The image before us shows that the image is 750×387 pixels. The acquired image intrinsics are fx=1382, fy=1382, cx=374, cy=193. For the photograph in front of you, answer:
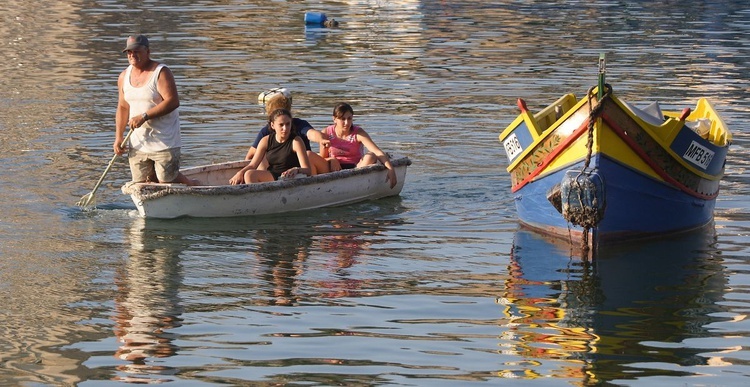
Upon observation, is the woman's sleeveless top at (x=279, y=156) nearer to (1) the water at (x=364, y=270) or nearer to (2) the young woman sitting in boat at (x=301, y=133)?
(2) the young woman sitting in boat at (x=301, y=133)

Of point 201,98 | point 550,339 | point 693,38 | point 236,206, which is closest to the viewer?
point 550,339

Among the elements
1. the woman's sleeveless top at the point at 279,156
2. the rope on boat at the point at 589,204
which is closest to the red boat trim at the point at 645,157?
the rope on boat at the point at 589,204

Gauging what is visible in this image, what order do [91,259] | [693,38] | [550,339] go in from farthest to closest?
[693,38] < [91,259] < [550,339]

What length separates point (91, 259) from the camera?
12469mm

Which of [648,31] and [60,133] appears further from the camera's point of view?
[648,31]

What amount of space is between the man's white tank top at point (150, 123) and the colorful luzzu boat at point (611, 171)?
3331mm

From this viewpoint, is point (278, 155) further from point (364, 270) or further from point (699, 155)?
point (699, 155)

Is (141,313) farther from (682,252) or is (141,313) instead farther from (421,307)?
(682,252)

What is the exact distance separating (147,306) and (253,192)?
3423mm

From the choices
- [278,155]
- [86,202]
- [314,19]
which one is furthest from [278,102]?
[314,19]

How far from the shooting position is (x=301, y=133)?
48.2ft

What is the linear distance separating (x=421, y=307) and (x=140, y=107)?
3.93 m

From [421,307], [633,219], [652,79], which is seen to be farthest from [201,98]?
[421,307]

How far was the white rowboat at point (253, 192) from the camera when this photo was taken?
13680 mm
